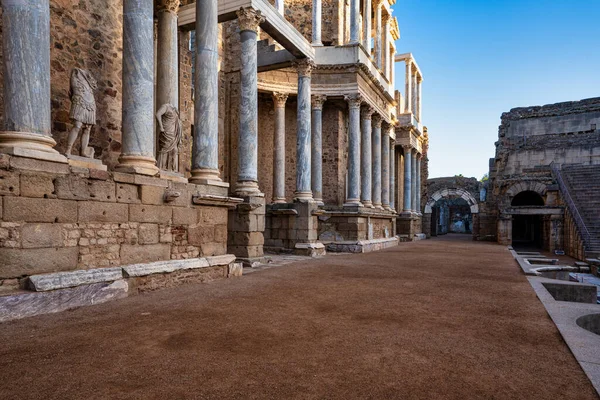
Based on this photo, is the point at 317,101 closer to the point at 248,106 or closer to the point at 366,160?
the point at 366,160

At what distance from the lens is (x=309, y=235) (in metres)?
13.1

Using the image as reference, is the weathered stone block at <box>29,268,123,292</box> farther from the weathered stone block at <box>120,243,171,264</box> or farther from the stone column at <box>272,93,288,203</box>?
the stone column at <box>272,93,288,203</box>

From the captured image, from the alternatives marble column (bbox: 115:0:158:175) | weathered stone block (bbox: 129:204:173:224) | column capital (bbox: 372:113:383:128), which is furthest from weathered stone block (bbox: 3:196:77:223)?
column capital (bbox: 372:113:383:128)

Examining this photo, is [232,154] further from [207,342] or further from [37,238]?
[207,342]

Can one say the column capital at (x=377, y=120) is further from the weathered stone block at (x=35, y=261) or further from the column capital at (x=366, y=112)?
the weathered stone block at (x=35, y=261)

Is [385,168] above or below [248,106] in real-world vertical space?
below

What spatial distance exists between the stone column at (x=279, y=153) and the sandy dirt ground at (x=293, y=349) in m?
8.85

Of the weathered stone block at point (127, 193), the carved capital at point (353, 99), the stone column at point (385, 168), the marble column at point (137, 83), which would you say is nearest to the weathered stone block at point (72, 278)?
the weathered stone block at point (127, 193)

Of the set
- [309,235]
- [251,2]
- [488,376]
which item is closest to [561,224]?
[309,235]

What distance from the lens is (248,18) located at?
1048 centimetres

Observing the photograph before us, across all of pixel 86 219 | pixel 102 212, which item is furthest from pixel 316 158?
pixel 86 219

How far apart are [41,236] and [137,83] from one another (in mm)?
3088

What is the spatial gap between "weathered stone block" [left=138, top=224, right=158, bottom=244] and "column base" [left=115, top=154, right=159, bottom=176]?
2.89 ft

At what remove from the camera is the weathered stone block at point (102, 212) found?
5.54 m
